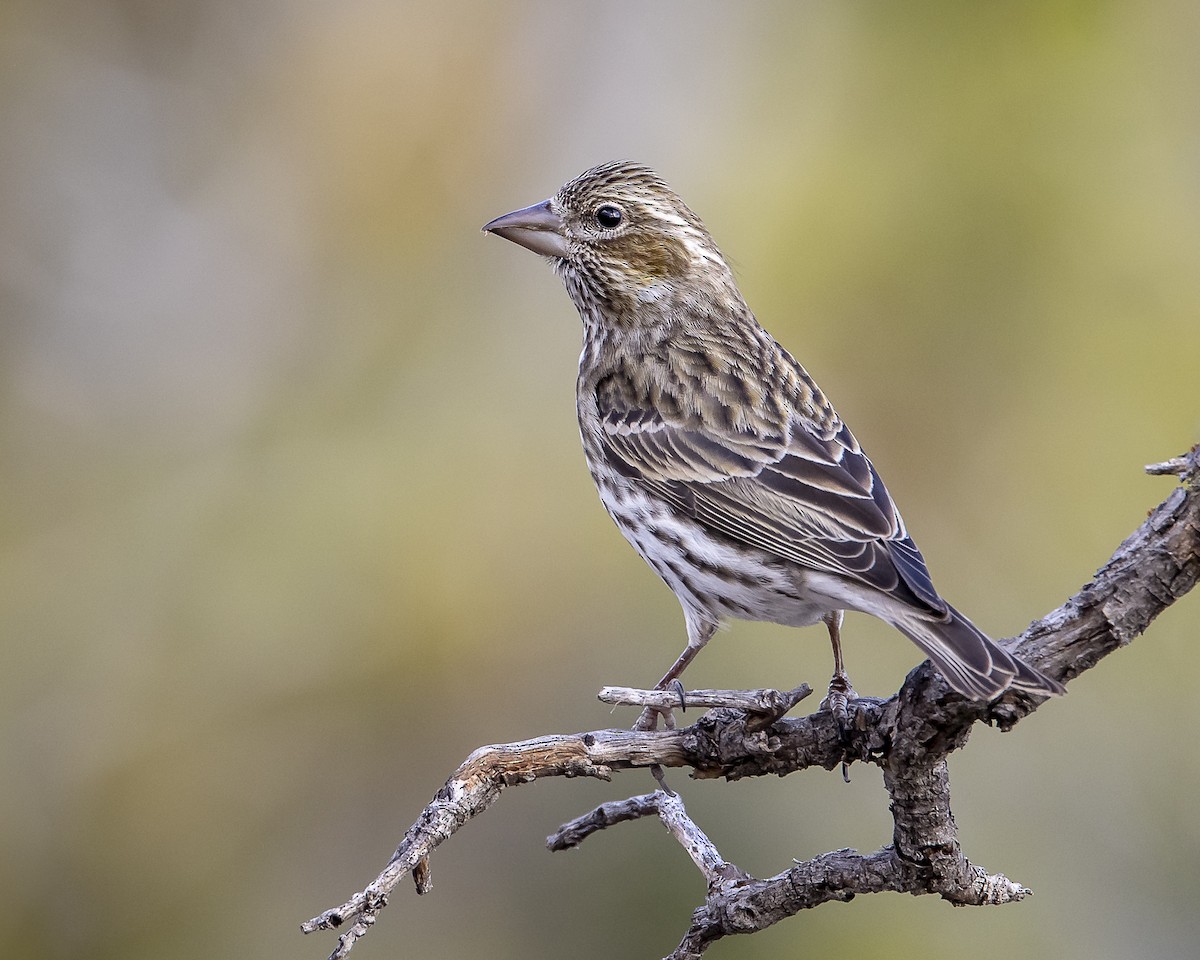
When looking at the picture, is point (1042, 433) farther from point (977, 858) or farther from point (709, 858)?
point (709, 858)

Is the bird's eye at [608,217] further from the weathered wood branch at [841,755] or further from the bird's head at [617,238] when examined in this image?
the weathered wood branch at [841,755]

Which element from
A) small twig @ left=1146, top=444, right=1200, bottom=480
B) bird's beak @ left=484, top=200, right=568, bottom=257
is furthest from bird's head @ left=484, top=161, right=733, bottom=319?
small twig @ left=1146, top=444, right=1200, bottom=480

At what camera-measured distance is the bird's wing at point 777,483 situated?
4.52 meters

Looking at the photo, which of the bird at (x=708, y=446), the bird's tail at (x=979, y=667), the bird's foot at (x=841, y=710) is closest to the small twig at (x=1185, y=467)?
the bird's tail at (x=979, y=667)

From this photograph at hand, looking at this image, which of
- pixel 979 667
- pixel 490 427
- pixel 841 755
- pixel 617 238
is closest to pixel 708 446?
pixel 617 238

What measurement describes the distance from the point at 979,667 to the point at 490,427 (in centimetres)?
528

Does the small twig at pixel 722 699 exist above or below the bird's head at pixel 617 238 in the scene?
below

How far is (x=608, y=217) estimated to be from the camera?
5.92 meters

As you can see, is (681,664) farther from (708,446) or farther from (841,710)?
(841,710)

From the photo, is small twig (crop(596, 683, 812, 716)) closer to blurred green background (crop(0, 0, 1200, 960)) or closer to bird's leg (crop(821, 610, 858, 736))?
bird's leg (crop(821, 610, 858, 736))

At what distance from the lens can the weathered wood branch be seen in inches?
119

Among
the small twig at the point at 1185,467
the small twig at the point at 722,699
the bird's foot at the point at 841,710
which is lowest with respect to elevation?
the small twig at the point at 1185,467

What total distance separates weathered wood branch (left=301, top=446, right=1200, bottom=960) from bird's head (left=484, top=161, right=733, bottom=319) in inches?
89.3

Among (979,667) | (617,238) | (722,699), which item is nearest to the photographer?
(979,667)
